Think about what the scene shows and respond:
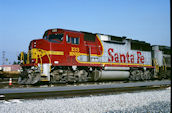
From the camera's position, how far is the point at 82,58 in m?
Result: 14.4

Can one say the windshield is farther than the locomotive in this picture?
Yes

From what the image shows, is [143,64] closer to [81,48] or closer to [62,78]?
[81,48]

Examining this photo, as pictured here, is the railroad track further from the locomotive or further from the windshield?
the windshield

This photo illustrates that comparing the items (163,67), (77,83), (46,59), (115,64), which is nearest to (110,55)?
(115,64)

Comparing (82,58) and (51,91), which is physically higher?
(82,58)

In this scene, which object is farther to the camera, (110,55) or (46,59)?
(110,55)

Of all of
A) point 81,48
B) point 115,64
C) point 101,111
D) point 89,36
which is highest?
point 89,36

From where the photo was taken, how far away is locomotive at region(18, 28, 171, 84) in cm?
1273

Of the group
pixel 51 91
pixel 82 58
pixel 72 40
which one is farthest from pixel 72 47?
pixel 51 91

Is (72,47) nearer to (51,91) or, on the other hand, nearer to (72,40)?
(72,40)

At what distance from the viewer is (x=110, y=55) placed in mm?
16266

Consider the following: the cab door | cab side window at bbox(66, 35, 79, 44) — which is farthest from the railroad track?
cab side window at bbox(66, 35, 79, 44)

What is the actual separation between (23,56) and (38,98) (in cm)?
661

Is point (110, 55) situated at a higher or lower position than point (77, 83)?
higher
